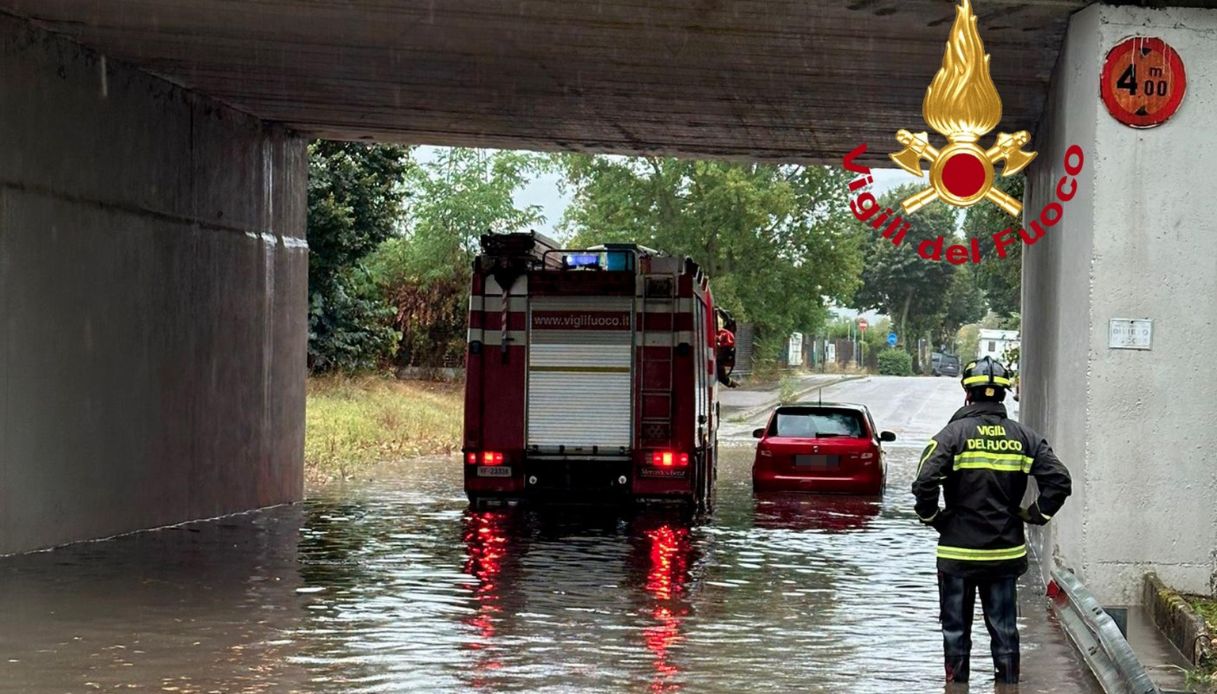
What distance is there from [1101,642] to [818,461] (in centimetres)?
1508

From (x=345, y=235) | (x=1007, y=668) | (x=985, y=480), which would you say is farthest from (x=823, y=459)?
(x=345, y=235)

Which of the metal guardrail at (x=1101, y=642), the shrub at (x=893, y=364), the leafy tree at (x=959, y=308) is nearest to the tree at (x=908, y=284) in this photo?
the leafy tree at (x=959, y=308)

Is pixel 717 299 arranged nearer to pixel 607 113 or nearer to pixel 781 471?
pixel 781 471

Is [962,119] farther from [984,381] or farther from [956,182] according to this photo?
[984,381]

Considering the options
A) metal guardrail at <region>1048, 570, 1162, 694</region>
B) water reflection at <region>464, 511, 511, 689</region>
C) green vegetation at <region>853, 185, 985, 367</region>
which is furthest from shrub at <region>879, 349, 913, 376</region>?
metal guardrail at <region>1048, 570, 1162, 694</region>

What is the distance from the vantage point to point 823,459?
23547mm

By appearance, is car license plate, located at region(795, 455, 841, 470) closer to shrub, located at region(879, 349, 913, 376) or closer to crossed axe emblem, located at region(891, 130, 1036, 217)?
crossed axe emblem, located at region(891, 130, 1036, 217)

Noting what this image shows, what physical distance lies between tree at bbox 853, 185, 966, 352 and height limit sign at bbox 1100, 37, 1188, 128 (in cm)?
10845

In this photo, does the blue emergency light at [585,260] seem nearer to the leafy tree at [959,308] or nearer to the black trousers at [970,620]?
the black trousers at [970,620]

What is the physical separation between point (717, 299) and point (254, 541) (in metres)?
42.0

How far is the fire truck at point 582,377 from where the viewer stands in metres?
19.3

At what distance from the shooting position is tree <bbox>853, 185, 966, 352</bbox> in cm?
12288

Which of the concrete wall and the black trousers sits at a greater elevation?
the concrete wall

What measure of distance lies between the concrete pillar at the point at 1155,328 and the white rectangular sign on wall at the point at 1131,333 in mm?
42
